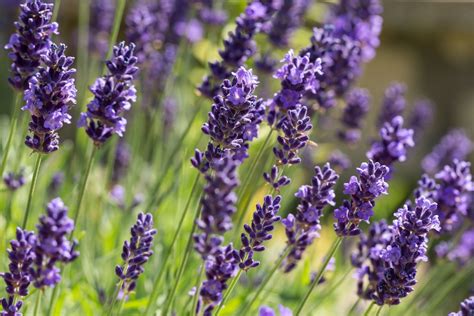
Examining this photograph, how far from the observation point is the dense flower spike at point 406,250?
1.90 meters

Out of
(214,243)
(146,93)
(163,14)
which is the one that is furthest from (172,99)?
(214,243)

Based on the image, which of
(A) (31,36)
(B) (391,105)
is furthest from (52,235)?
(B) (391,105)

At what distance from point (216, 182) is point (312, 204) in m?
0.46

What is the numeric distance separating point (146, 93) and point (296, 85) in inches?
81.2

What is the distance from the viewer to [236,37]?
2578mm

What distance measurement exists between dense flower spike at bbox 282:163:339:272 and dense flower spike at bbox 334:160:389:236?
5 cm

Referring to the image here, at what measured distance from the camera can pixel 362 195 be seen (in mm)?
1933

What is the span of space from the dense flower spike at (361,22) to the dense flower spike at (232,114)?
51.6 inches

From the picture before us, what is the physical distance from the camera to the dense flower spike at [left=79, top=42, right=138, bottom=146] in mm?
1937

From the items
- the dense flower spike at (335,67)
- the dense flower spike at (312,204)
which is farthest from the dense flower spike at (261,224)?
the dense flower spike at (335,67)

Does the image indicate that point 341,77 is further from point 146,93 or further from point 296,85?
point 146,93

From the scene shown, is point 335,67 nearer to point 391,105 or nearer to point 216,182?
point 391,105

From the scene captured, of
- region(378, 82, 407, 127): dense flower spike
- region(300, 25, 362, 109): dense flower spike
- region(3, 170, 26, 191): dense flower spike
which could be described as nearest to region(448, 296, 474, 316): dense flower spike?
region(300, 25, 362, 109): dense flower spike

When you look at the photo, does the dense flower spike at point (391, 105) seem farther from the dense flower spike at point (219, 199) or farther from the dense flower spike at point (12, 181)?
the dense flower spike at point (219, 199)
